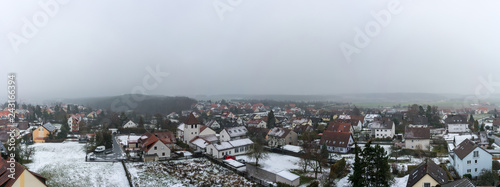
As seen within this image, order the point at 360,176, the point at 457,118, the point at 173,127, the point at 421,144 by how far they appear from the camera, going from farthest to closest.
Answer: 1. the point at 173,127
2. the point at 457,118
3. the point at 421,144
4. the point at 360,176

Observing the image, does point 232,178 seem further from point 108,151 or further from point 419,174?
point 108,151

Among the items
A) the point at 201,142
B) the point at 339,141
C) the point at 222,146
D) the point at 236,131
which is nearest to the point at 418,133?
the point at 339,141

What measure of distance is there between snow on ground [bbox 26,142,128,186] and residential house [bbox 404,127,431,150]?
2963cm

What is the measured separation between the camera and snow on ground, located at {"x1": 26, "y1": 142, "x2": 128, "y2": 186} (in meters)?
21.3

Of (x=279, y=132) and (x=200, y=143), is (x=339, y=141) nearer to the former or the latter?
(x=279, y=132)

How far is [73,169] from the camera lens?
80.0 feet

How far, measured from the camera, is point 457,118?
46.6 metres

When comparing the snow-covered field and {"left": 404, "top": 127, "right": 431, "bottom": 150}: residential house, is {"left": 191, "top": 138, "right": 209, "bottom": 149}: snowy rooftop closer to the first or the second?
the snow-covered field

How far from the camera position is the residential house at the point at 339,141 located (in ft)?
107

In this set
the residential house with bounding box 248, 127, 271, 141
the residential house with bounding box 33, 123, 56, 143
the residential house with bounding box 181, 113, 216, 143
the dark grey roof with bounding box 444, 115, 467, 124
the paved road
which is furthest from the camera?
the dark grey roof with bounding box 444, 115, 467, 124

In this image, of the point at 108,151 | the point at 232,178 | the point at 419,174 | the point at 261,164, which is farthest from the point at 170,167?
the point at 419,174

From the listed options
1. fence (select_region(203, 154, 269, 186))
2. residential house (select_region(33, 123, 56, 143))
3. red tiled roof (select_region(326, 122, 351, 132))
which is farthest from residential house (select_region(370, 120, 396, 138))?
residential house (select_region(33, 123, 56, 143))

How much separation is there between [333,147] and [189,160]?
16.6m

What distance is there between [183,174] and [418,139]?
2575cm
